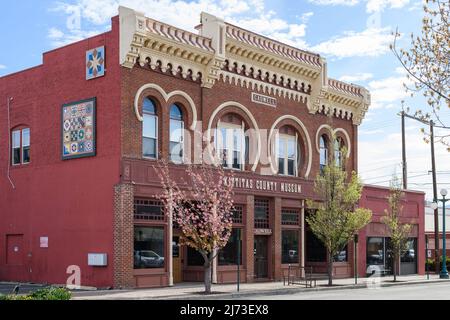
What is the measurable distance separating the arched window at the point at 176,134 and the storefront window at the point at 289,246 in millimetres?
8164

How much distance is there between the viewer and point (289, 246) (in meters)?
34.6

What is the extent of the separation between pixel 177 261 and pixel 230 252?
254 cm

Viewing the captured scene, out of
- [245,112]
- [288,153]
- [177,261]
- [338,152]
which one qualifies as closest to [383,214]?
[338,152]

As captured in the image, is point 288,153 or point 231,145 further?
point 288,153

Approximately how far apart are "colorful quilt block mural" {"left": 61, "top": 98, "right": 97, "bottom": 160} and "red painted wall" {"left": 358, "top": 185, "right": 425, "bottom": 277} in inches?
731

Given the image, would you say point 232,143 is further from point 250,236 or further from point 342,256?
point 342,256

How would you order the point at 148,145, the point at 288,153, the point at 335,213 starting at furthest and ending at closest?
the point at 288,153
the point at 335,213
the point at 148,145

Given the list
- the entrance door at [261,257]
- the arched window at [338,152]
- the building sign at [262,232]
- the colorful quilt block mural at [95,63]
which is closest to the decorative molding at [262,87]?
the arched window at [338,152]

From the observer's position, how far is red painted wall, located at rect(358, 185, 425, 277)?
3972 centimetres

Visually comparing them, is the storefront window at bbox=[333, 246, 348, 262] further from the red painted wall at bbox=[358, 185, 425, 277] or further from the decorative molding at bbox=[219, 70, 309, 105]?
the decorative molding at bbox=[219, 70, 309, 105]

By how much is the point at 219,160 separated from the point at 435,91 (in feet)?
58.3

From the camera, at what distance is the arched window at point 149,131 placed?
2773cm

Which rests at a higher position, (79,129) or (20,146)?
(79,129)
